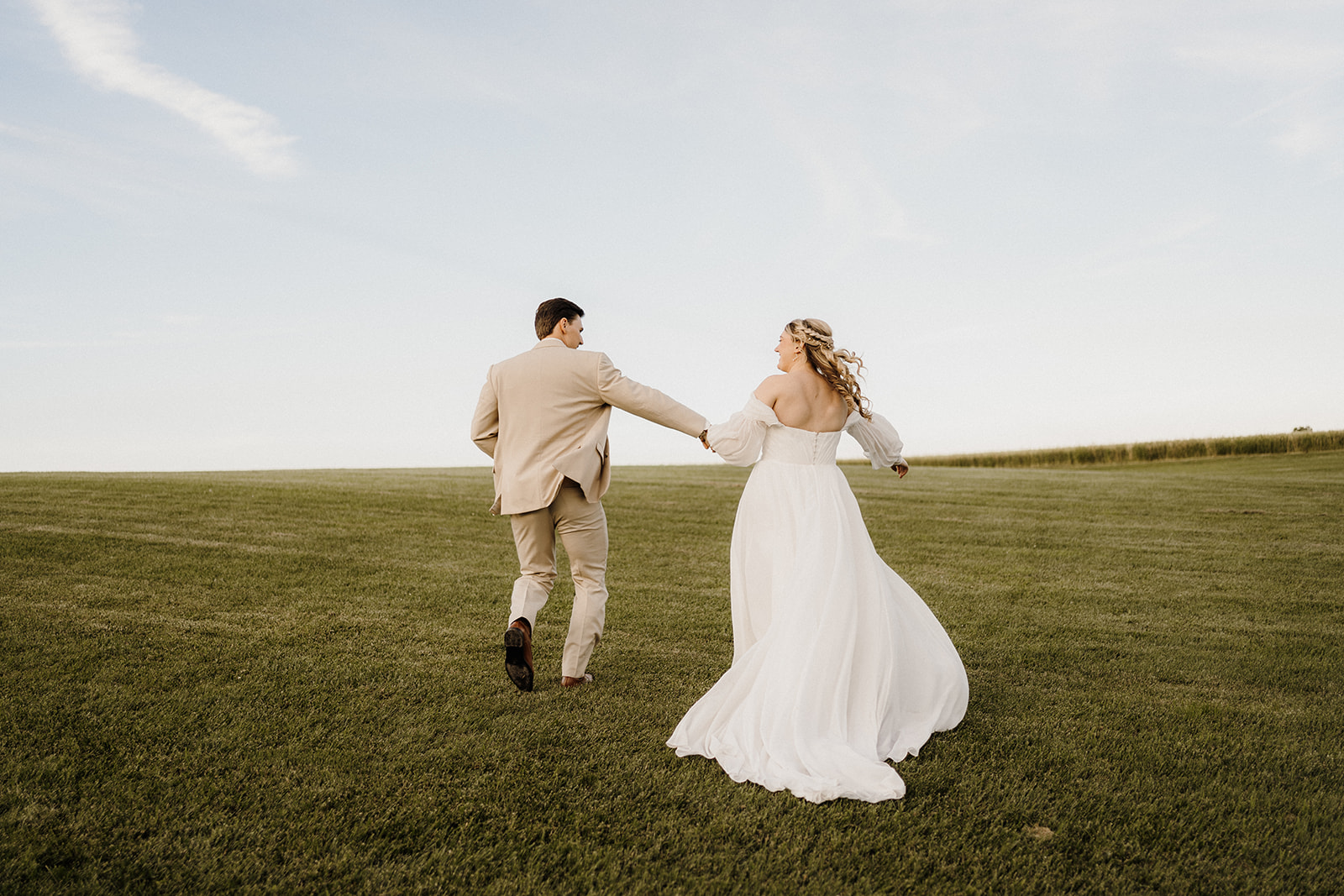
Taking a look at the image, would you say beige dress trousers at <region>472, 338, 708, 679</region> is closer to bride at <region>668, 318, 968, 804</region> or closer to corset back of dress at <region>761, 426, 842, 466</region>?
corset back of dress at <region>761, 426, 842, 466</region>

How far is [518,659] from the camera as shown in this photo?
17.8ft

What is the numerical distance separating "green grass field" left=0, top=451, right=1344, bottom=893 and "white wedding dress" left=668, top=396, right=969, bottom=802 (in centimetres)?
19

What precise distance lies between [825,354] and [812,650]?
1.80m

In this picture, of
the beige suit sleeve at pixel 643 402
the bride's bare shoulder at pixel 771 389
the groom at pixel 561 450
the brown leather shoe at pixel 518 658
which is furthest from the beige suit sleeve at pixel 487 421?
the bride's bare shoulder at pixel 771 389

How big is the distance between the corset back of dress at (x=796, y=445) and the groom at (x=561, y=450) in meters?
0.54

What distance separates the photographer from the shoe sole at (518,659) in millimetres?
5398

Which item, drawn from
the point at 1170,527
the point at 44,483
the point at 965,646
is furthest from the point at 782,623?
the point at 44,483

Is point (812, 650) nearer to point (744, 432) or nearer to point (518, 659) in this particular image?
point (744, 432)

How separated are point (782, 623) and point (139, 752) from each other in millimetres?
3527

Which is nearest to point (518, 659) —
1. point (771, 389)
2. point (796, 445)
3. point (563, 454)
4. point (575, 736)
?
point (575, 736)

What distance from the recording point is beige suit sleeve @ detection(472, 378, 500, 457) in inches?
232

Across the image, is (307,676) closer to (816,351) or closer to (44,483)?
(816,351)

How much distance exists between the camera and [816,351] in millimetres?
5234

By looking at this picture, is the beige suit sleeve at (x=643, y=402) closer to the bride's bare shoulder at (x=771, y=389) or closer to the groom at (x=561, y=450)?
the groom at (x=561, y=450)
